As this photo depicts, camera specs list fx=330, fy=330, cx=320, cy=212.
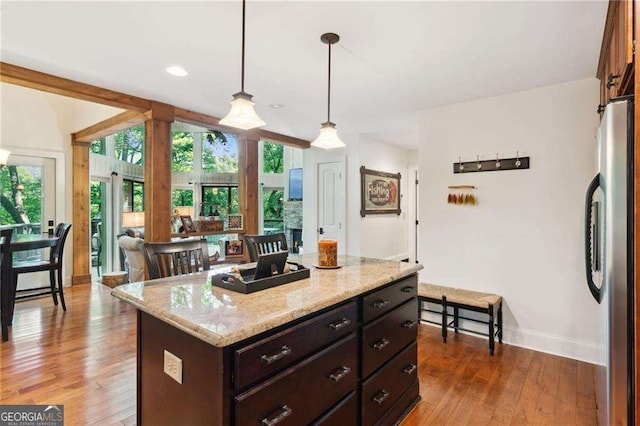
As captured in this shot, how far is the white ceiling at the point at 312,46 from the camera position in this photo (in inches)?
78.1

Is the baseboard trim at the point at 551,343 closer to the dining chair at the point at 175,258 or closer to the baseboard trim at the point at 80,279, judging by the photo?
the dining chair at the point at 175,258

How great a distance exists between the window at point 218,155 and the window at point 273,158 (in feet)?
2.80

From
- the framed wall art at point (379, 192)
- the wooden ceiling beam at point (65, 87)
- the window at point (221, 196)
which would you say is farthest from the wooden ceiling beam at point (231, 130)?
the window at point (221, 196)

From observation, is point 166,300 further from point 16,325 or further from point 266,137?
point 266,137

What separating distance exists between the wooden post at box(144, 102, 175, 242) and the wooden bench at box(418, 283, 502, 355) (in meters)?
2.98

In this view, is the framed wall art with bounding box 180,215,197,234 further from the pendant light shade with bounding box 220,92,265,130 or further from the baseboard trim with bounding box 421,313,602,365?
the baseboard trim with bounding box 421,313,602,365

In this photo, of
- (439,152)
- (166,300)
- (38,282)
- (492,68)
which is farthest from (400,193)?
(38,282)

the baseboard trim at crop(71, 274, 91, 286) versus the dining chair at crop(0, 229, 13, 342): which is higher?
the dining chair at crop(0, 229, 13, 342)

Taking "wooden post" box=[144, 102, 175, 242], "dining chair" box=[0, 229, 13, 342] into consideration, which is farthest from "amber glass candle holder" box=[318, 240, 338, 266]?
"dining chair" box=[0, 229, 13, 342]

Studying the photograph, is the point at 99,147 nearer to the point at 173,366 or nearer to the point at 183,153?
the point at 183,153

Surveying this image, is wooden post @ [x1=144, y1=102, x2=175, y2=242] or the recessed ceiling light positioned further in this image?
wooden post @ [x1=144, y1=102, x2=175, y2=242]

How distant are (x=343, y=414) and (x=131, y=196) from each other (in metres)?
7.11

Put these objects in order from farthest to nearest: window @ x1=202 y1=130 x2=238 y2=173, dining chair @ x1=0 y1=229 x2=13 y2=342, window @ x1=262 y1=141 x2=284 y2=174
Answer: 1. window @ x1=262 y1=141 x2=284 y2=174
2. window @ x1=202 y1=130 x2=238 y2=173
3. dining chair @ x1=0 y1=229 x2=13 y2=342

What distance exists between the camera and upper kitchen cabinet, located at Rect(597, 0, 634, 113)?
1.40m
